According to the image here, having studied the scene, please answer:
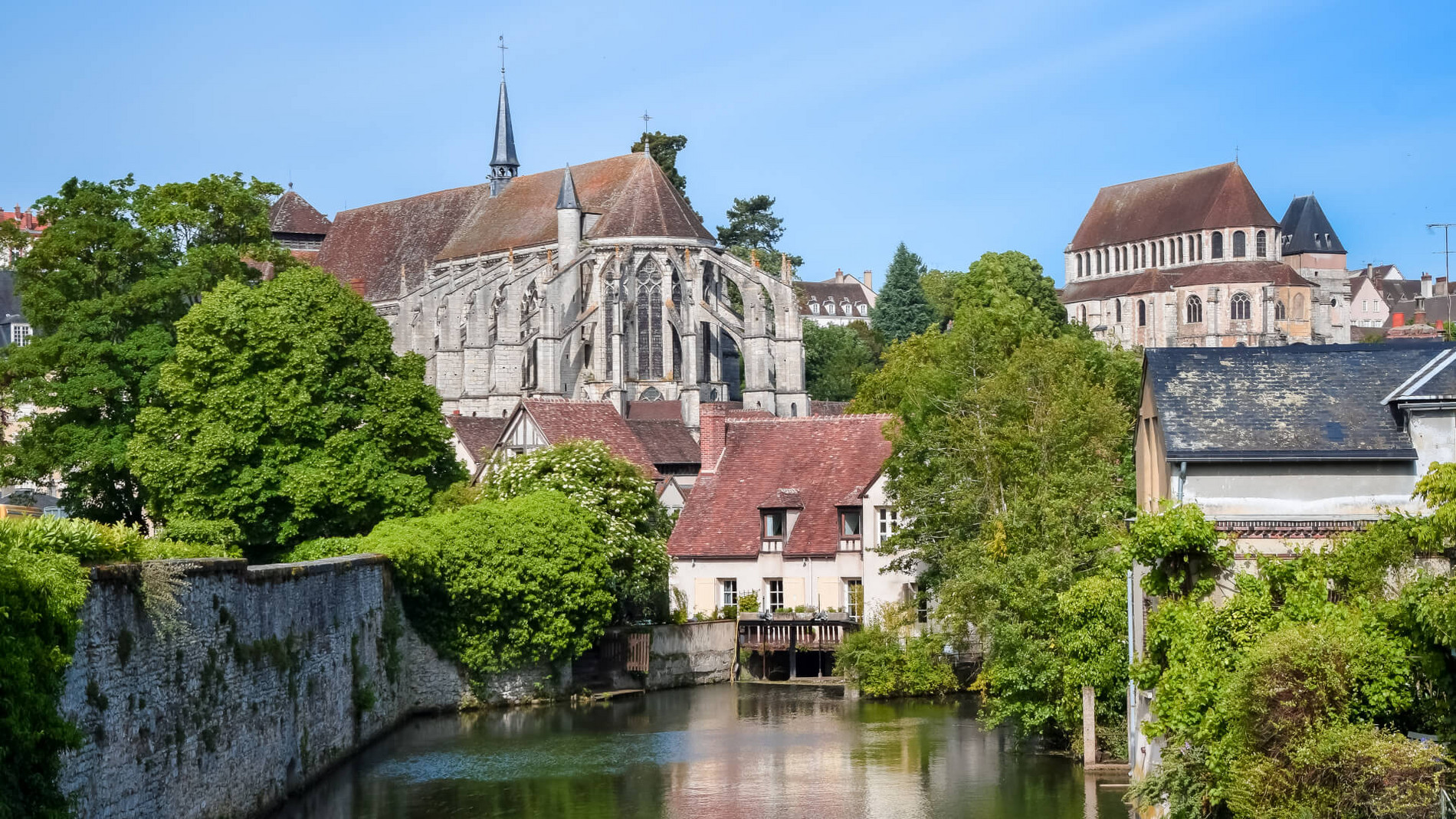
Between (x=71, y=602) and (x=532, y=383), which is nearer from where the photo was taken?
(x=71, y=602)

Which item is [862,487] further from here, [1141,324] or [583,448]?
[1141,324]

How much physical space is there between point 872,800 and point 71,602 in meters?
13.3

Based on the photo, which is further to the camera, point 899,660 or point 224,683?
point 899,660

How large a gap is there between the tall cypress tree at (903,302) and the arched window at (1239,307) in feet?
69.0

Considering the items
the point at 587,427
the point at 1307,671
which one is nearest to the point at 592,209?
the point at 587,427

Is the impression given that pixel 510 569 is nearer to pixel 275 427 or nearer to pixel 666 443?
pixel 275 427

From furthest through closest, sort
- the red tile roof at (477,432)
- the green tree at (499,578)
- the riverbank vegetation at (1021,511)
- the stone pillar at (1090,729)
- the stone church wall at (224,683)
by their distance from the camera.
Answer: the red tile roof at (477,432) → the green tree at (499,578) → the riverbank vegetation at (1021,511) → the stone pillar at (1090,729) → the stone church wall at (224,683)

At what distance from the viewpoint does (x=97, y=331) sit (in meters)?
41.8

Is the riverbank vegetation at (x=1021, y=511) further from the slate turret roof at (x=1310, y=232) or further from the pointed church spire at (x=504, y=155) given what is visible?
the slate turret roof at (x=1310, y=232)

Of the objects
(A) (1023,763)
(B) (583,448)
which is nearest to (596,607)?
(B) (583,448)

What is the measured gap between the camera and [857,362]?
104125 millimetres

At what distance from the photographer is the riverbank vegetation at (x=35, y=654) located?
14344 millimetres

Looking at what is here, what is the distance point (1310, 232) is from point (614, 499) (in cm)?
12274

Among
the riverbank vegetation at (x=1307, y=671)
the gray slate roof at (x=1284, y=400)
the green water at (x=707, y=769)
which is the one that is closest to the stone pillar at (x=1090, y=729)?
the green water at (x=707, y=769)
